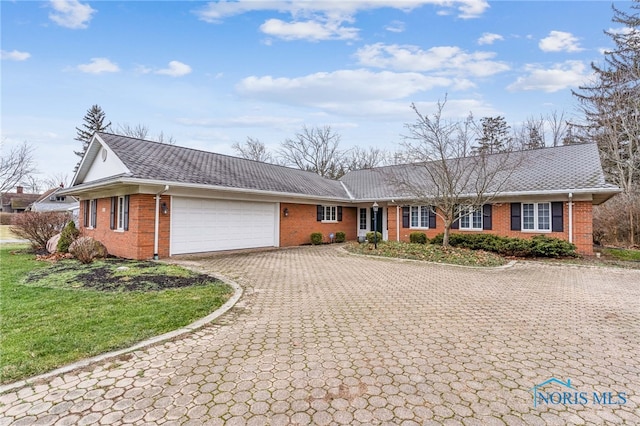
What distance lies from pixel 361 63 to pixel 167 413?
13.9m

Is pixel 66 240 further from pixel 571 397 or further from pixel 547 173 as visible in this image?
pixel 547 173

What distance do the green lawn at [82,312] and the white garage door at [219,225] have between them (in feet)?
11.1

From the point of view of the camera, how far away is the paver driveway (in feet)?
8.49

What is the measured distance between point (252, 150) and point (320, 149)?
825 centimetres

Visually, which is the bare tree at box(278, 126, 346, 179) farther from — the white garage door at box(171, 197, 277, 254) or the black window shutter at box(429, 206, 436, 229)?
the white garage door at box(171, 197, 277, 254)

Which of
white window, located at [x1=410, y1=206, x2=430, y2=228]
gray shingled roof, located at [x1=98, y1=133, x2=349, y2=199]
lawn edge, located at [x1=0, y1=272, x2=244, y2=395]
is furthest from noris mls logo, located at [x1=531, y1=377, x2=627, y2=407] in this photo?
white window, located at [x1=410, y1=206, x2=430, y2=228]

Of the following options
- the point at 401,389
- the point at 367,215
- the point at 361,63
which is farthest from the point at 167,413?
the point at 367,215

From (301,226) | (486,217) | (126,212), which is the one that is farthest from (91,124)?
(486,217)

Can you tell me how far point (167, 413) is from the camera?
8.36 ft

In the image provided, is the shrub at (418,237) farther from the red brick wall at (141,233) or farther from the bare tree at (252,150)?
the bare tree at (252,150)

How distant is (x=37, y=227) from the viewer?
44.5 feet

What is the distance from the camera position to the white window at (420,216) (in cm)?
1641

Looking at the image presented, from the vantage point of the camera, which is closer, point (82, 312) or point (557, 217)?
point (82, 312)

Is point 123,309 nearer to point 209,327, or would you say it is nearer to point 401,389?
point 209,327
